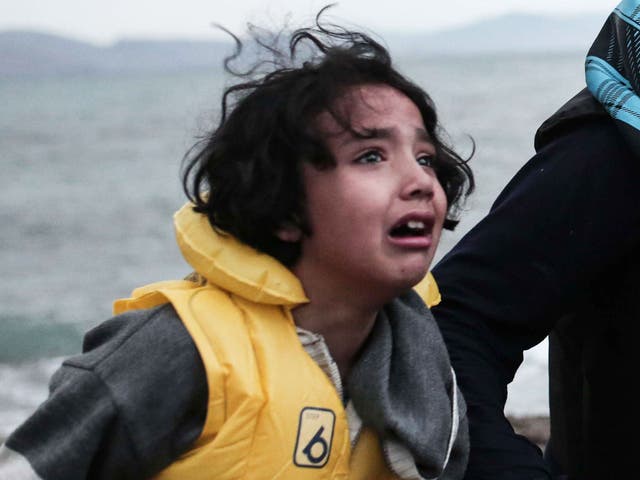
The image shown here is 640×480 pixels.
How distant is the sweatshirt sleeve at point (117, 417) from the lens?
180 cm

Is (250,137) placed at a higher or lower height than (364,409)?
higher

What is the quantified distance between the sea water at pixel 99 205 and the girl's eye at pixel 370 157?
36 centimetres

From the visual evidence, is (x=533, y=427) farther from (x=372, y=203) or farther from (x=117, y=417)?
(x=117, y=417)

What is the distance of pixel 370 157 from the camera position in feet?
6.52

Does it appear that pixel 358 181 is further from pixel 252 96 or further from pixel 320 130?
pixel 252 96

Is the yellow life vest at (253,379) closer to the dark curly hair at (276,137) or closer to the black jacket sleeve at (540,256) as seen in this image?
the dark curly hair at (276,137)

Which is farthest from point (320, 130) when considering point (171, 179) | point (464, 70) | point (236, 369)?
point (464, 70)

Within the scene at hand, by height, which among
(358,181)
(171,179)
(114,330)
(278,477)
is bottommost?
(171,179)

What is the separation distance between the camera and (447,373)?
6.97 ft

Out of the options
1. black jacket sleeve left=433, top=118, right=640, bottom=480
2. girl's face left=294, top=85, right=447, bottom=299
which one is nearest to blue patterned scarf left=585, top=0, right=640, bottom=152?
black jacket sleeve left=433, top=118, right=640, bottom=480

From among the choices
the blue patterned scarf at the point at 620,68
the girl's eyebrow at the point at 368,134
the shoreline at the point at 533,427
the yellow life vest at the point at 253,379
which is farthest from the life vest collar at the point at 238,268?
the shoreline at the point at 533,427

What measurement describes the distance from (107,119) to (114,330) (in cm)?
2868

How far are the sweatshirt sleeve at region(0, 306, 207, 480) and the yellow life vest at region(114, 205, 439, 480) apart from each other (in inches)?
1.4

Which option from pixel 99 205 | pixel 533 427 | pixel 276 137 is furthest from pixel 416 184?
pixel 99 205
